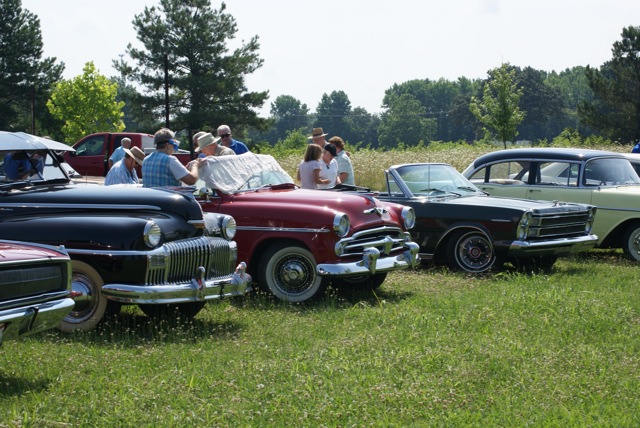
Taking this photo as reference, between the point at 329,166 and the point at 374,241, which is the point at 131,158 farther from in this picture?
the point at 374,241

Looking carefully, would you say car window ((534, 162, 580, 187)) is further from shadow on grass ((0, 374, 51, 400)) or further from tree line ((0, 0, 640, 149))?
tree line ((0, 0, 640, 149))

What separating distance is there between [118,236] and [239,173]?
294 cm

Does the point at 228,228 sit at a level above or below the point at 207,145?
below

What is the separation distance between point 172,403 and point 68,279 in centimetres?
135

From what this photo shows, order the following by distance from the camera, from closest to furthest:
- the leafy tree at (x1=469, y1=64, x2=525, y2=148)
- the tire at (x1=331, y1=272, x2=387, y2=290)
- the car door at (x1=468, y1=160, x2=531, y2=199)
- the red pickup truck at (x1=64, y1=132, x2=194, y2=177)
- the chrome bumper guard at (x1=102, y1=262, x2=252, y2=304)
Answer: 1. the chrome bumper guard at (x1=102, y1=262, x2=252, y2=304)
2. the tire at (x1=331, y1=272, x2=387, y2=290)
3. the car door at (x1=468, y1=160, x2=531, y2=199)
4. the red pickup truck at (x1=64, y1=132, x2=194, y2=177)
5. the leafy tree at (x1=469, y1=64, x2=525, y2=148)

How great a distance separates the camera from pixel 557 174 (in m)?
14.0

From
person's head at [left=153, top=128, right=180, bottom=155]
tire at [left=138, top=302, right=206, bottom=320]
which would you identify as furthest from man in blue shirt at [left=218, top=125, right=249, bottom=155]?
tire at [left=138, top=302, right=206, bottom=320]

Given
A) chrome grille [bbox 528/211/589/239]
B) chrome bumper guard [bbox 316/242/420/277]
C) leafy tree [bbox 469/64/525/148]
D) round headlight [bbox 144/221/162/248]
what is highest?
leafy tree [bbox 469/64/525/148]

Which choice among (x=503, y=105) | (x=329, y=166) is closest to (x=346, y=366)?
(x=329, y=166)

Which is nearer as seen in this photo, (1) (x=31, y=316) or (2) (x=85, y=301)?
(1) (x=31, y=316)

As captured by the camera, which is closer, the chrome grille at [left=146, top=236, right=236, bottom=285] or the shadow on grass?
the shadow on grass

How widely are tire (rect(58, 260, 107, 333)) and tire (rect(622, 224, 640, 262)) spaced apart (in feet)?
28.5

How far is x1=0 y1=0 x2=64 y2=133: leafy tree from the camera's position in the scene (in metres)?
54.9

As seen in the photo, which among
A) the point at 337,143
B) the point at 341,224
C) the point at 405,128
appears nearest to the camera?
the point at 341,224
